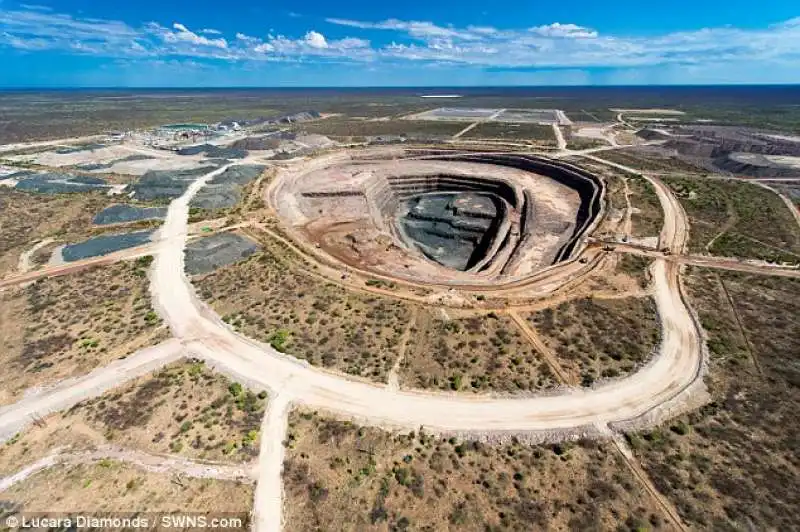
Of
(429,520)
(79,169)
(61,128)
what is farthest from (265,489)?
(61,128)

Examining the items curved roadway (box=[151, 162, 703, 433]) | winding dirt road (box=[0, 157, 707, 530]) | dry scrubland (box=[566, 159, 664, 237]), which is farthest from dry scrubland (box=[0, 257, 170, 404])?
dry scrubland (box=[566, 159, 664, 237])

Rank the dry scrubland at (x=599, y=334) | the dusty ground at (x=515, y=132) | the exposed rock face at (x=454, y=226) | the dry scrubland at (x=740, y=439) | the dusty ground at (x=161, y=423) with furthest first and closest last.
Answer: the dusty ground at (x=515, y=132), the exposed rock face at (x=454, y=226), the dry scrubland at (x=599, y=334), the dusty ground at (x=161, y=423), the dry scrubland at (x=740, y=439)

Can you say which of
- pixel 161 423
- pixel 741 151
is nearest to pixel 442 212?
pixel 161 423

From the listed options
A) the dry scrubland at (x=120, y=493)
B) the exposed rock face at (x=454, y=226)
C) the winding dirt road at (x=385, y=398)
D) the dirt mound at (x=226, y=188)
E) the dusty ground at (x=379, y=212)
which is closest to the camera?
the dry scrubland at (x=120, y=493)

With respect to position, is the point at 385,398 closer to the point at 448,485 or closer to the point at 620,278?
the point at 448,485

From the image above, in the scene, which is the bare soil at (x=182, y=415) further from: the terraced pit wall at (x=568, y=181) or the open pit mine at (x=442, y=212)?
the terraced pit wall at (x=568, y=181)

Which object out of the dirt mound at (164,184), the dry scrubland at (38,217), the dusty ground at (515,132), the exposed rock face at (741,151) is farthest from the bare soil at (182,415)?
the dusty ground at (515,132)

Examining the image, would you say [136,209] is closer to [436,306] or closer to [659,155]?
[436,306]
